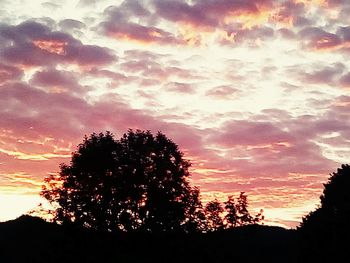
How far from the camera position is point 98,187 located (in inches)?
2474

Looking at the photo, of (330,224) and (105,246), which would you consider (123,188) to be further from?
(330,224)

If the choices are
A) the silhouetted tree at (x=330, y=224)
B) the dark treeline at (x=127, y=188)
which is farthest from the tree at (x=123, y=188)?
the silhouetted tree at (x=330, y=224)

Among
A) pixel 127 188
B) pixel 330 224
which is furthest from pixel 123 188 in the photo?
pixel 330 224

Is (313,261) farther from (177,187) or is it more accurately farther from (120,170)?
(120,170)

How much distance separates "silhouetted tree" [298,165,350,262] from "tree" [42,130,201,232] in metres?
17.8

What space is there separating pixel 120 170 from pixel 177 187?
8.65m

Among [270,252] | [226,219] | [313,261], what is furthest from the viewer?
[270,252]

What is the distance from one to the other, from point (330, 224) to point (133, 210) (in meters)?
26.1

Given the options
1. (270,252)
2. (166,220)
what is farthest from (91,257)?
(270,252)

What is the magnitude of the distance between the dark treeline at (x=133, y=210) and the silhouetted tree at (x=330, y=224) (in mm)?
149

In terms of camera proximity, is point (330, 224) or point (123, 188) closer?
point (330, 224)

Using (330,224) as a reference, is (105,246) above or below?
below

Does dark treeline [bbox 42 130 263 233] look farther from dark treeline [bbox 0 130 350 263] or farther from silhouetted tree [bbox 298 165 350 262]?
silhouetted tree [bbox 298 165 350 262]

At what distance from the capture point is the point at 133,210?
62688 mm
